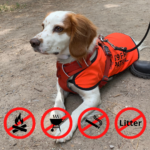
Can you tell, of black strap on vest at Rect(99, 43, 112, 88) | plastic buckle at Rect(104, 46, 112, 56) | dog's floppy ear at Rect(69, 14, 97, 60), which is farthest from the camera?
plastic buckle at Rect(104, 46, 112, 56)

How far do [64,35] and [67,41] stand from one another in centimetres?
9

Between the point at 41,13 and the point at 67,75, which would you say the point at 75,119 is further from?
the point at 41,13

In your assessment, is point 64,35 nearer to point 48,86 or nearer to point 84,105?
point 84,105

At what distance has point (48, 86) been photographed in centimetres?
280

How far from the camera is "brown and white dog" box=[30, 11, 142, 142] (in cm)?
185

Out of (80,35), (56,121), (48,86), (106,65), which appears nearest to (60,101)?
(56,121)

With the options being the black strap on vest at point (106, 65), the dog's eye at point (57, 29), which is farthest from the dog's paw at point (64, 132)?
the dog's eye at point (57, 29)

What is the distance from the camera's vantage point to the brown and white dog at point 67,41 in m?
1.85

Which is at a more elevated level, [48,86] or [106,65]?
[106,65]

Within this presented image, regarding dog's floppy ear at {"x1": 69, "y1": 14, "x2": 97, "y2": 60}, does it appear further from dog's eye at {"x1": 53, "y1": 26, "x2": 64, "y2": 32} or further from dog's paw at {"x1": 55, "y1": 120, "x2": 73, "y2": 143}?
dog's paw at {"x1": 55, "y1": 120, "x2": 73, "y2": 143}

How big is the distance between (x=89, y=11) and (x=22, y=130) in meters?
5.72

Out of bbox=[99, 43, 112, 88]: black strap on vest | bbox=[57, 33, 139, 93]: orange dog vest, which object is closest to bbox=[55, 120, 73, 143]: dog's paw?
bbox=[57, 33, 139, 93]: orange dog vest

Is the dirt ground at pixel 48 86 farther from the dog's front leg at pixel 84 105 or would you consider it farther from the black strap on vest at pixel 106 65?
the black strap on vest at pixel 106 65

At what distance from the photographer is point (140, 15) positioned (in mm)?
5492
